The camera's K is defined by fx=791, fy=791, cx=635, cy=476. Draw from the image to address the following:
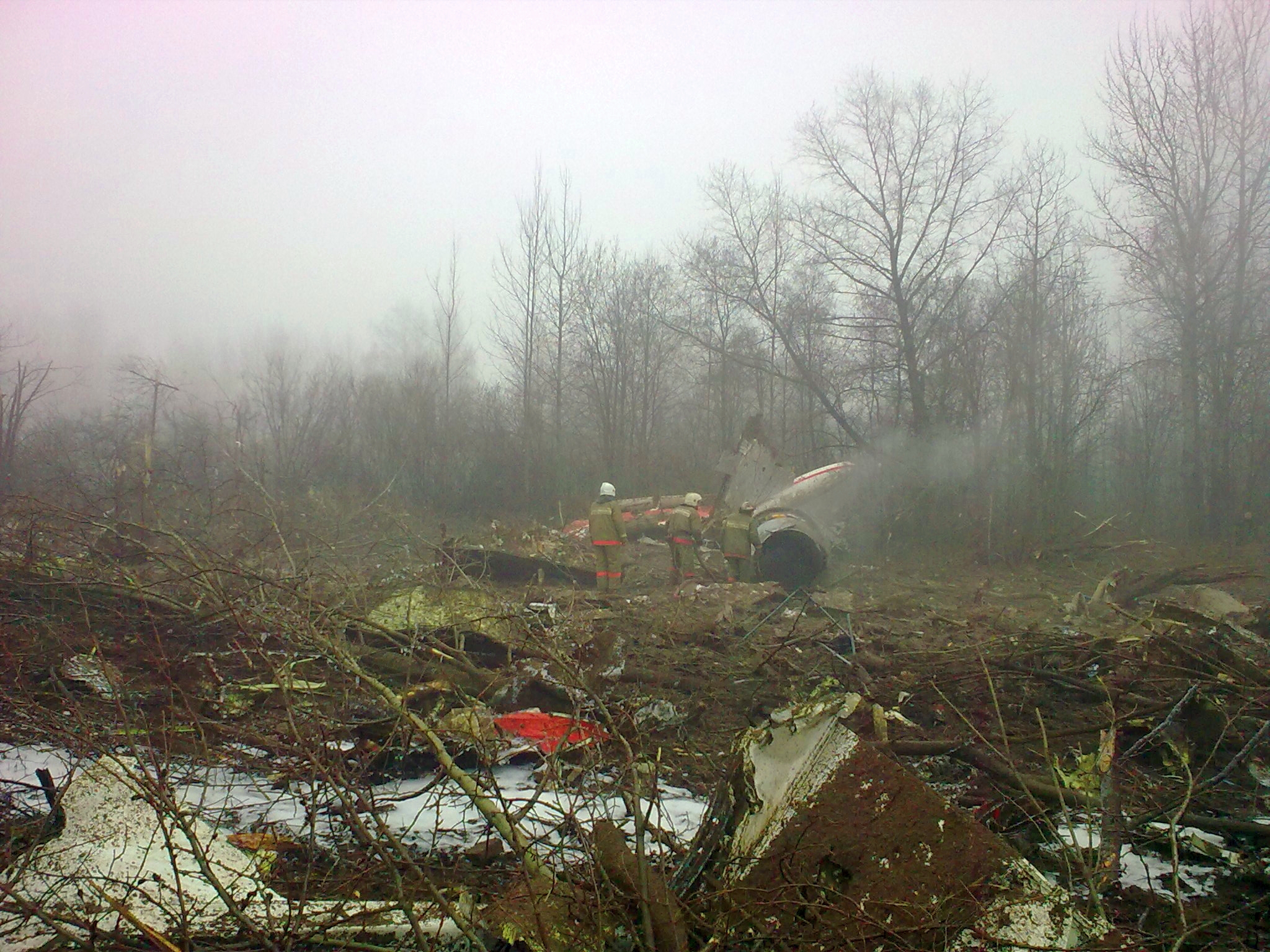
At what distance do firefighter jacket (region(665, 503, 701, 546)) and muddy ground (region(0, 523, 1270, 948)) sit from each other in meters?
4.23

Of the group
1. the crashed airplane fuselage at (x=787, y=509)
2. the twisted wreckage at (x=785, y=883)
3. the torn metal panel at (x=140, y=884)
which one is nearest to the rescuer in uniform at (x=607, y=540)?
the crashed airplane fuselage at (x=787, y=509)

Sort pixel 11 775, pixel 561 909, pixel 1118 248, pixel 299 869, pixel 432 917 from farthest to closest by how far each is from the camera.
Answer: pixel 1118 248 < pixel 11 775 < pixel 299 869 < pixel 432 917 < pixel 561 909

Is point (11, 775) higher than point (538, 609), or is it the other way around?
point (538, 609)

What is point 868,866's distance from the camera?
2.31m

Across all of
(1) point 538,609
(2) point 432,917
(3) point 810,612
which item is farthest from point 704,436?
(2) point 432,917

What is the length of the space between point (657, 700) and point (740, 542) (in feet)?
21.6

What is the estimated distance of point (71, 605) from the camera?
5.37 meters

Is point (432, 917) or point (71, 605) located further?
point (71, 605)

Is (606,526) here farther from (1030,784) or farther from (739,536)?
(1030,784)

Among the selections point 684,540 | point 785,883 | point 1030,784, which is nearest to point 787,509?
point 684,540

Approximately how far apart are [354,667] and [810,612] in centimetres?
567

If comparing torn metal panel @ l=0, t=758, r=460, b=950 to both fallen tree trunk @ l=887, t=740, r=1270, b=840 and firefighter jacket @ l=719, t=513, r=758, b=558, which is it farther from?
firefighter jacket @ l=719, t=513, r=758, b=558

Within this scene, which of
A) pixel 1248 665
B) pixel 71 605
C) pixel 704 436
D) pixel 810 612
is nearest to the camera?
pixel 1248 665

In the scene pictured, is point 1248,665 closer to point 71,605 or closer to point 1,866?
point 1,866
